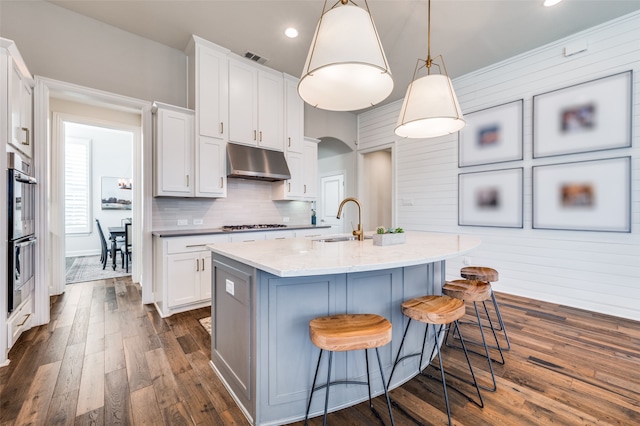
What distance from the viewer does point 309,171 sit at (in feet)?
15.4

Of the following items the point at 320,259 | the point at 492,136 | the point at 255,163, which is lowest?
the point at 320,259

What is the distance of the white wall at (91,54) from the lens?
2.80m

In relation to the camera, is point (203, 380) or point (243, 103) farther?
point (243, 103)

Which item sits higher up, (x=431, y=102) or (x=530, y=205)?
(x=431, y=102)

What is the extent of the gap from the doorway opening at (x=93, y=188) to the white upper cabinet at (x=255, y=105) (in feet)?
13.1

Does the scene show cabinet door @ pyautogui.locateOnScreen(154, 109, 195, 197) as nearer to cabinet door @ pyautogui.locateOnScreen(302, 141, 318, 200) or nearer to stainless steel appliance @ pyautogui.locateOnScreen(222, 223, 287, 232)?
stainless steel appliance @ pyautogui.locateOnScreen(222, 223, 287, 232)

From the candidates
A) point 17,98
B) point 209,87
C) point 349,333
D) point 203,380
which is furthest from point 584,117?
point 17,98

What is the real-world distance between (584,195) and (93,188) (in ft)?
30.9

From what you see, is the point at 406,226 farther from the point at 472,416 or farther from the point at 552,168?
the point at 472,416

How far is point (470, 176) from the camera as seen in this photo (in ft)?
13.8

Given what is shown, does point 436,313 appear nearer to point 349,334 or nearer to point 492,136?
point 349,334

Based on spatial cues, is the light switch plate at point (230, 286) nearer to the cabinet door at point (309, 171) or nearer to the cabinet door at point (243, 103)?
the cabinet door at point (243, 103)

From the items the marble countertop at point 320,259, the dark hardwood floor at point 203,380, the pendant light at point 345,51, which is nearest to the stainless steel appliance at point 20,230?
the dark hardwood floor at point 203,380

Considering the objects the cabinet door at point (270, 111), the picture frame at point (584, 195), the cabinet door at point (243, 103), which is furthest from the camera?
the cabinet door at point (270, 111)
